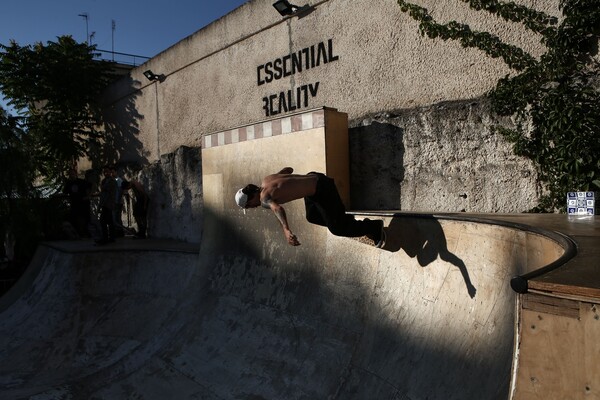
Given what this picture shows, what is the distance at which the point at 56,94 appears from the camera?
41.4 ft

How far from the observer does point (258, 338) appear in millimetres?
4855

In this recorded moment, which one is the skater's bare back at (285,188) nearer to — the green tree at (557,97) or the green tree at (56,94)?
the green tree at (557,97)

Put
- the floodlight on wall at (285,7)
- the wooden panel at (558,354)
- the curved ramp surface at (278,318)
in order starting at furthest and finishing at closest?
the floodlight on wall at (285,7) < the curved ramp surface at (278,318) < the wooden panel at (558,354)

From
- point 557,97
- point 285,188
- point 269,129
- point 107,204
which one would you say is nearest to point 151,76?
point 107,204

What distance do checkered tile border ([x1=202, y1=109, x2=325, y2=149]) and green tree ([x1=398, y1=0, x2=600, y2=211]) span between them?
1.97m

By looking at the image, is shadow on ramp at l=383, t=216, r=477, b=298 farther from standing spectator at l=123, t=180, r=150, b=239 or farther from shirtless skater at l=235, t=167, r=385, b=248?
Answer: standing spectator at l=123, t=180, r=150, b=239

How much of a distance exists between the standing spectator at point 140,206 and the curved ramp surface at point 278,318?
2.14 meters

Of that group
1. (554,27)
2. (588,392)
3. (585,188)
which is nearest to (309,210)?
(585,188)

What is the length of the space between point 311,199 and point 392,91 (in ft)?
7.48

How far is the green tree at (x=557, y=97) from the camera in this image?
4.04 metres

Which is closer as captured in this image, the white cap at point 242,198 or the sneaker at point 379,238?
the white cap at point 242,198

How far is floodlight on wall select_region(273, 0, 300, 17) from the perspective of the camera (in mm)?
6891

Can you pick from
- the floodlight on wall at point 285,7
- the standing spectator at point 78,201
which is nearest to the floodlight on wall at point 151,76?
the standing spectator at point 78,201

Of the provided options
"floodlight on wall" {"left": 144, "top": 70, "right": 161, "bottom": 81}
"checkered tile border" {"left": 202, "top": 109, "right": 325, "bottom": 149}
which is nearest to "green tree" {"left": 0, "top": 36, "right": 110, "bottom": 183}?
"floodlight on wall" {"left": 144, "top": 70, "right": 161, "bottom": 81}
